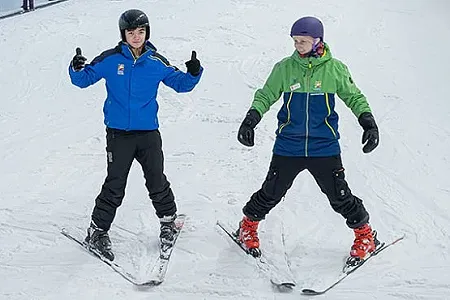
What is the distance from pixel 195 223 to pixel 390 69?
505 centimetres

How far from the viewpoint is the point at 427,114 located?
24.3 ft

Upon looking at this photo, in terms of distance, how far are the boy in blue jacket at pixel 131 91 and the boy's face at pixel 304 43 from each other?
1.89ft

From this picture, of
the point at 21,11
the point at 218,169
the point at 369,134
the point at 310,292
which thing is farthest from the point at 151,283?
the point at 21,11

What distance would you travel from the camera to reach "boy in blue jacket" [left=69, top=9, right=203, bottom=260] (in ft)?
13.0

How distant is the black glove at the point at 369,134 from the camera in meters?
3.82

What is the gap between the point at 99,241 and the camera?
4285mm

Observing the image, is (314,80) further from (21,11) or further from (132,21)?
(21,11)

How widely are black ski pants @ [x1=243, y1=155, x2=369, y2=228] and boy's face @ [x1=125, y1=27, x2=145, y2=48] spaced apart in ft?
3.35

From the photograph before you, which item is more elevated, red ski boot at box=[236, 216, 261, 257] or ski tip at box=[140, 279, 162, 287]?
red ski boot at box=[236, 216, 261, 257]

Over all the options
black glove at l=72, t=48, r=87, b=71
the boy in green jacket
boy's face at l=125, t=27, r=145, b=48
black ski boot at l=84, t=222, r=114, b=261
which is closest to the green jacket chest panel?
the boy in green jacket

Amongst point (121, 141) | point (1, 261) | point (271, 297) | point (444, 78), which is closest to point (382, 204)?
point (271, 297)

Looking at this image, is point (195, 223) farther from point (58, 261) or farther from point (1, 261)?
point (1, 261)

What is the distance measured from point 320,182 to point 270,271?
1.95 feet

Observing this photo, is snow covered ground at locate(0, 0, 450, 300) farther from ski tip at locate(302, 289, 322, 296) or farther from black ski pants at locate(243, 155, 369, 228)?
black ski pants at locate(243, 155, 369, 228)
